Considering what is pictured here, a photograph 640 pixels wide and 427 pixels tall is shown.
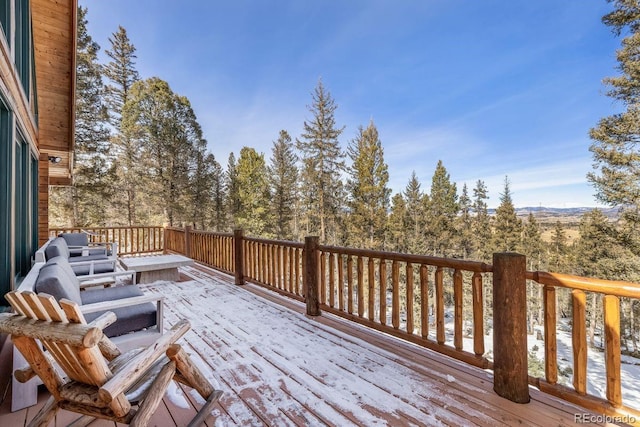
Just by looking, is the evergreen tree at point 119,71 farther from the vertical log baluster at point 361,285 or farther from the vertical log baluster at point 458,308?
the vertical log baluster at point 458,308

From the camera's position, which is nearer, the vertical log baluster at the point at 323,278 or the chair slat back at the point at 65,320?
the chair slat back at the point at 65,320

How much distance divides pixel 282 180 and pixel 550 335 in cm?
1913

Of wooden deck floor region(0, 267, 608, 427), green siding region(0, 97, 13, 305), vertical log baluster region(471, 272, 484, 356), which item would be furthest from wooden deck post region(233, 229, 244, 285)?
vertical log baluster region(471, 272, 484, 356)

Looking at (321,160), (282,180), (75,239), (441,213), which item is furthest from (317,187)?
(75,239)

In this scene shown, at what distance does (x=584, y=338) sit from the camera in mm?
1871

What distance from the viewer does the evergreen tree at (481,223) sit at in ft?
79.3

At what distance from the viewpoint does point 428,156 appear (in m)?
28.9

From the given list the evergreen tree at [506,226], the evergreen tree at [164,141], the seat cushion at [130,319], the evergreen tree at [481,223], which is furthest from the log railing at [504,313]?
the evergreen tree at [481,223]

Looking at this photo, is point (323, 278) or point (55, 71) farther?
point (55, 71)

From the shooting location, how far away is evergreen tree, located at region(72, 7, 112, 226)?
488 inches

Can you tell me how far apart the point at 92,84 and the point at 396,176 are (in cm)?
2195

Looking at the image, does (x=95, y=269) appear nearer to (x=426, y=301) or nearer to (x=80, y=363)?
(x=80, y=363)

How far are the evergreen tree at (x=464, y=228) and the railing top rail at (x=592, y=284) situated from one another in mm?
24671

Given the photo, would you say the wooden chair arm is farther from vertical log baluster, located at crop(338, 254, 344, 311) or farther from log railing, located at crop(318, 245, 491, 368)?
vertical log baluster, located at crop(338, 254, 344, 311)
